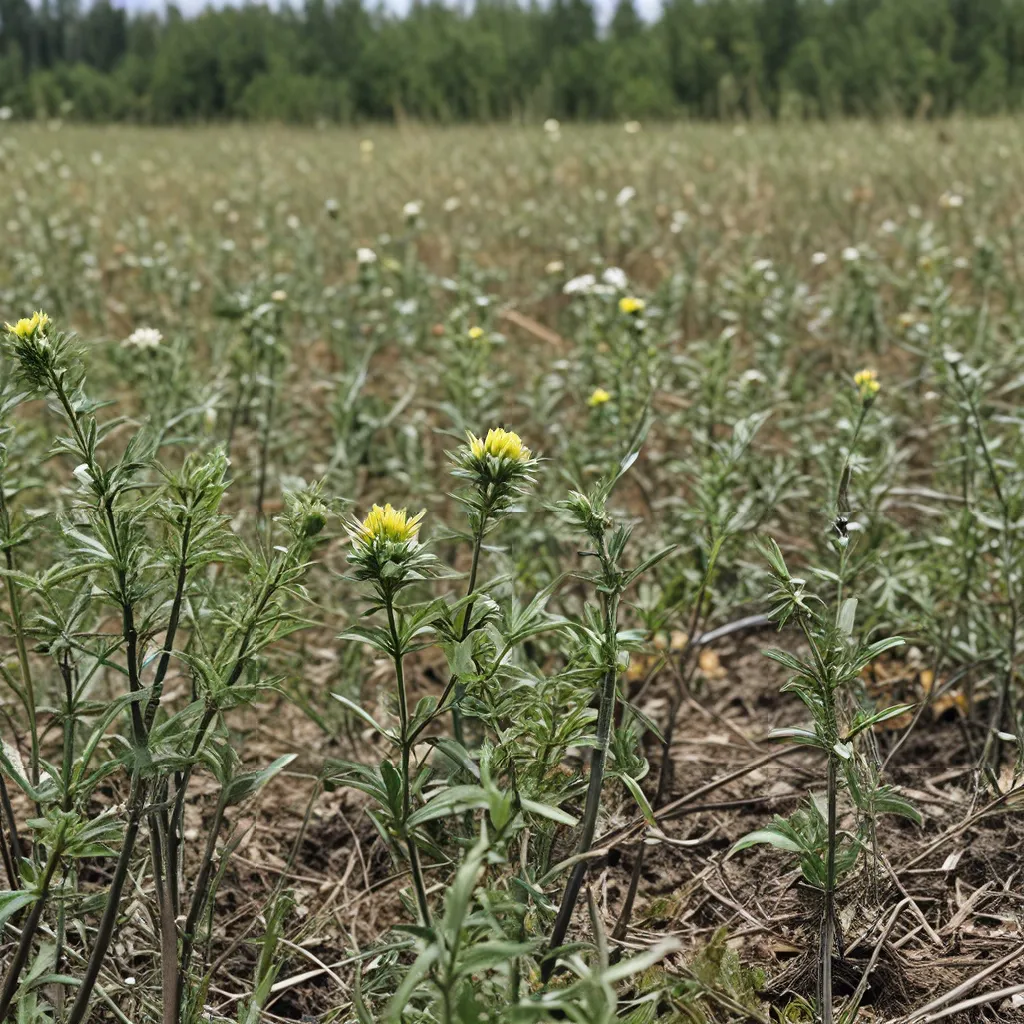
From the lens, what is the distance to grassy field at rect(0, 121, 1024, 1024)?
1.23 metres

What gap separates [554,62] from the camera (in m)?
19.3

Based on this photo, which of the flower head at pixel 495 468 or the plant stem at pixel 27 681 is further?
the plant stem at pixel 27 681

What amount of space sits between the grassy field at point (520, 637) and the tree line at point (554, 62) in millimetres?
7117

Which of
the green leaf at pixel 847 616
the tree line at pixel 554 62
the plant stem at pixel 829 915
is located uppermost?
the tree line at pixel 554 62

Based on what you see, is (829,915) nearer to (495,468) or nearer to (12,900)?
(495,468)

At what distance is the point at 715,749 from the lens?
2215mm

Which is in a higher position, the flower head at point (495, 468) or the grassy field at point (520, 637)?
the flower head at point (495, 468)

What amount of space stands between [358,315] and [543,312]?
0.76 metres

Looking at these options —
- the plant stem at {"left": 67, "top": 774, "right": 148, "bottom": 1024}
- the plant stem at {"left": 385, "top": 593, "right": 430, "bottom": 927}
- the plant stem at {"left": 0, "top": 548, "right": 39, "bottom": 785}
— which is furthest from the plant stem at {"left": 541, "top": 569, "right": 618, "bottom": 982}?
the plant stem at {"left": 0, "top": 548, "right": 39, "bottom": 785}

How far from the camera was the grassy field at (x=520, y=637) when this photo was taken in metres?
1.23

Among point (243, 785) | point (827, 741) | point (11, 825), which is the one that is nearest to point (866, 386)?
point (827, 741)

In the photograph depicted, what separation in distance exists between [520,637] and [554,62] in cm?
1984

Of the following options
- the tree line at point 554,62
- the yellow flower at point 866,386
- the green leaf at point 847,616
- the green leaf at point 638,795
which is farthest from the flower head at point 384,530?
the tree line at point 554,62

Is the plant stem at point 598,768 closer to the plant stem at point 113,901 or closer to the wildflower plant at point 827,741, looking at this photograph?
the wildflower plant at point 827,741
